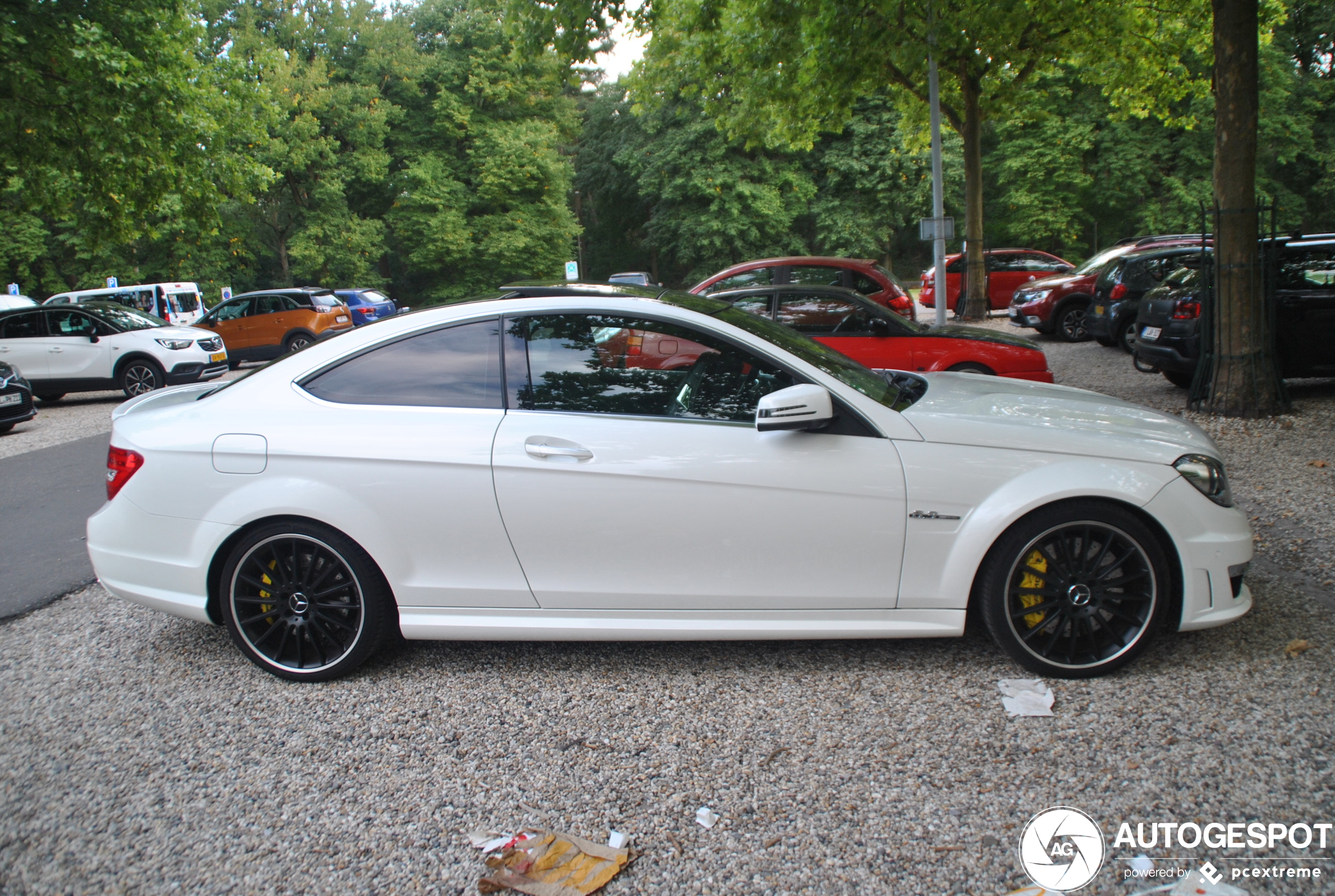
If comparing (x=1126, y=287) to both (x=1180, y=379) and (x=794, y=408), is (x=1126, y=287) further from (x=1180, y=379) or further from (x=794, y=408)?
(x=794, y=408)

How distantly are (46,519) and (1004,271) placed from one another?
21.9m

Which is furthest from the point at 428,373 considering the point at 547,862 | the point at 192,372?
the point at 192,372

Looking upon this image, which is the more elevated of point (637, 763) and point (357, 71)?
point (357, 71)

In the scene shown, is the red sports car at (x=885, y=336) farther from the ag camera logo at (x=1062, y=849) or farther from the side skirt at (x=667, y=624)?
the ag camera logo at (x=1062, y=849)

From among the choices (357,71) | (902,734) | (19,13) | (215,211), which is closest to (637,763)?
(902,734)

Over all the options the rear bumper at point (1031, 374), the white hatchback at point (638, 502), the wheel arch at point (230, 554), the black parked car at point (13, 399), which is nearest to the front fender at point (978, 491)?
the white hatchback at point (638, 502)

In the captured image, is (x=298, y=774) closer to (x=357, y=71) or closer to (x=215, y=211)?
(x=215, y=211)

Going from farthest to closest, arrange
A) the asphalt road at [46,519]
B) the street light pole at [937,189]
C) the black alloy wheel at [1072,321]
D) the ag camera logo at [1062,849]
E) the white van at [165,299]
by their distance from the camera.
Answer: the white van at [165,299]
the black alloy wheel at [1072,321]
the street light pole at [937,189]
the asphalt road at [46,519]
the ag camera logo at [1062,849]

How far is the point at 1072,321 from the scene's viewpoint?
16.8 metres

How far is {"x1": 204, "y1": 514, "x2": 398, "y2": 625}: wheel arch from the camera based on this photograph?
355 centimetres

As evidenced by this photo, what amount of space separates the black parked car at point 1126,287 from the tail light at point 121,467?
13237 mm

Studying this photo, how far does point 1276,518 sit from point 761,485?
3.92m

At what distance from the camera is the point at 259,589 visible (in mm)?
3650

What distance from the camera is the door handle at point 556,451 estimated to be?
11.1 feet
